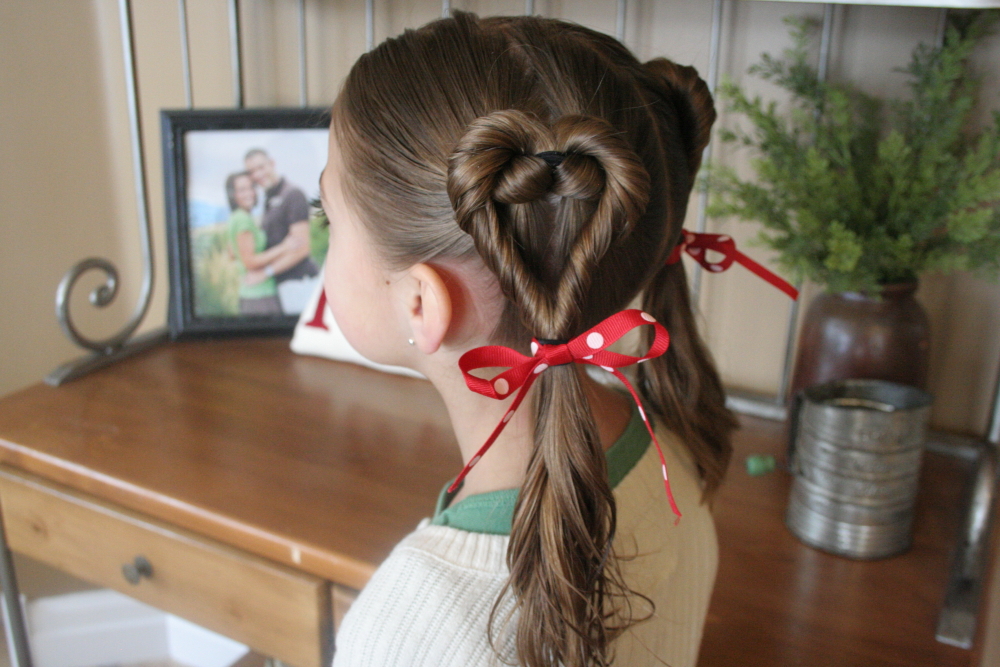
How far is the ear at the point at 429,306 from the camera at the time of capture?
0.52m

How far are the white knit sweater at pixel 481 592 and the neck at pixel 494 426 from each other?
4cm

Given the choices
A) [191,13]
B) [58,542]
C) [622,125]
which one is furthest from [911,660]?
[191,13]

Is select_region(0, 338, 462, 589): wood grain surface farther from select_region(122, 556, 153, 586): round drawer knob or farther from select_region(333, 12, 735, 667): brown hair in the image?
select_region(333, 12, 735, 667): brown hair

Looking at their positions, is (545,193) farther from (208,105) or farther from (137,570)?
(208,105)

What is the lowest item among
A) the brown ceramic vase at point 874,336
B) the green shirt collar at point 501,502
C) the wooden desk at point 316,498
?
the wooden desk at point 316,498

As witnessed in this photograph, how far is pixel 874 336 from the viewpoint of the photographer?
2.65ft

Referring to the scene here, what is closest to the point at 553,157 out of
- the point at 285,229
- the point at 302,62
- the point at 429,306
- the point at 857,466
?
the point at 429,306

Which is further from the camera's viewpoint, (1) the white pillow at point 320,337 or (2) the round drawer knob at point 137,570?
(1) the white pillow at point 320,337

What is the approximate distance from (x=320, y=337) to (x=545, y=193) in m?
0.76

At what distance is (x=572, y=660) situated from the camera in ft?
1.59

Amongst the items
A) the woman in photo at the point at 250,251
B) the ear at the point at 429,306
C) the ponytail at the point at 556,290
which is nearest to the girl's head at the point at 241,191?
the woman in photo at the point at 250,251

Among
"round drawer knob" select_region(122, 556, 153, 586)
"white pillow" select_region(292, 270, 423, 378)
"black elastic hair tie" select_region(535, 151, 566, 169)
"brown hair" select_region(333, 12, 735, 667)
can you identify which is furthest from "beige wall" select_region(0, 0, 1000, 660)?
"round drawer knob" select_region(122, 556, 153, 586)

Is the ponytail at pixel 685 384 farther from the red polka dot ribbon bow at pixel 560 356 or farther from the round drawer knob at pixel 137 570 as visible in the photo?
the round drawer knob at pixel 137 570

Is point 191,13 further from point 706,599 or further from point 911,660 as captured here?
point 911,660
